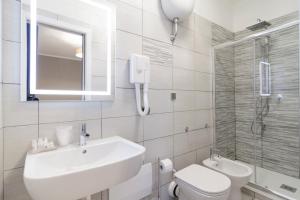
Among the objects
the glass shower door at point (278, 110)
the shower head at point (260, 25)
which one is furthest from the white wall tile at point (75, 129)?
the shower head at point (260, 25)

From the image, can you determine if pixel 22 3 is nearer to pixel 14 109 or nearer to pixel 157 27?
pixel 14 109

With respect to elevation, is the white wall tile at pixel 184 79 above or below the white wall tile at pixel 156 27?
below

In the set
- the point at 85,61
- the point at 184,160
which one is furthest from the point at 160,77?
the point at 184,160

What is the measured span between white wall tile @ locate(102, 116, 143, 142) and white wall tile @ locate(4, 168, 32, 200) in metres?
0.54

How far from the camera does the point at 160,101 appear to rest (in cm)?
164

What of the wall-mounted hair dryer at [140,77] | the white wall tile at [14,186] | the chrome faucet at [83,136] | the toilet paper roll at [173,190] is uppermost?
the wall-mounted hair dryer at [140,77]

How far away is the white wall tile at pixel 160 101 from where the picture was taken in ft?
5.19

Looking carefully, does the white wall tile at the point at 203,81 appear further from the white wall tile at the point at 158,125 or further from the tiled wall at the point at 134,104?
the white wall tile at the point at 158,125

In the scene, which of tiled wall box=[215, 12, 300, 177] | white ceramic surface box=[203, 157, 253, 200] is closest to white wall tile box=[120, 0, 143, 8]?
tiled wall box=[215, 12, 300, 177]

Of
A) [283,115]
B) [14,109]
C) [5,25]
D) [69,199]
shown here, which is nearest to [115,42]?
[5,25]

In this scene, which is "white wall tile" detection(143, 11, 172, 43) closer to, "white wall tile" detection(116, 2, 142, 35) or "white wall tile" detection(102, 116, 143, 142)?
"white wall tile" detection(116, 2, 142, 35)

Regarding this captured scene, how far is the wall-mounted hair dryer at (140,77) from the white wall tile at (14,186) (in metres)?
0.87

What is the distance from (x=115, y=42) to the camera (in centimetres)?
134

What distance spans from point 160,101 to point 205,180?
80 cm
